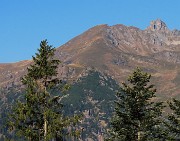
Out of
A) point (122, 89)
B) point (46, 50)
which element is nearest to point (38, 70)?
point (46, 50)

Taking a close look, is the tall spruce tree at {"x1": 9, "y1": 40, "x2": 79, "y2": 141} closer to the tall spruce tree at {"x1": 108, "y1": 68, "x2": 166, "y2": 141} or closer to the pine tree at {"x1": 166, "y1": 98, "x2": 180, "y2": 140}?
the tall spruce tree at {"x1": 108, "y1": 68, "x2": 166, "y2": 141}

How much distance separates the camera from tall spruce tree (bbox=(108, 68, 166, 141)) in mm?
40719

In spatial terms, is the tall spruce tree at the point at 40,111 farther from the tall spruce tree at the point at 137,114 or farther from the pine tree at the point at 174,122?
the pine tree at the point at 174,122

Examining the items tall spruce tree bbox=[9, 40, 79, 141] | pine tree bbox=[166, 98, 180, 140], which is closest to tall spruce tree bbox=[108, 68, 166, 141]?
pine tree bbox=[166, 98, 180, 140]

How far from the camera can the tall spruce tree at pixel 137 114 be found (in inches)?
1603

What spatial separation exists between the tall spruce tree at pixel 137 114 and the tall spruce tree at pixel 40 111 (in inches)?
260

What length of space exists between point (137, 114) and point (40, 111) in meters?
10.1

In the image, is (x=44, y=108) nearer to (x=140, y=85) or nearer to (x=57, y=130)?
(x=57, y=130)

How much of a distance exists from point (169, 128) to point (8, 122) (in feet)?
51.9

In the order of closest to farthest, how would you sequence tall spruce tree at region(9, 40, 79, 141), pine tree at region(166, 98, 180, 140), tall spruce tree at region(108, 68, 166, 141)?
tall spruce tree at region(9, 40, 79, 141), tall spruce tree at region(108, 68, 166, 141), pine tree at region(166, 98, 180, 140)

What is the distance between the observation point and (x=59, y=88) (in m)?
37.7

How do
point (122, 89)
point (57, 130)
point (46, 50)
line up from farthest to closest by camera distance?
1. point (122, 89)
2. point (46, 50)
3. point (57, 130)

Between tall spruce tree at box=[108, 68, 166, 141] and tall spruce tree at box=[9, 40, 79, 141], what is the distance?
660 centimetres

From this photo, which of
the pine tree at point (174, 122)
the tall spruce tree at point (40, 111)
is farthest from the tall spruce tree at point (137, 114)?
the tall spruce tree at point (40, 111)
